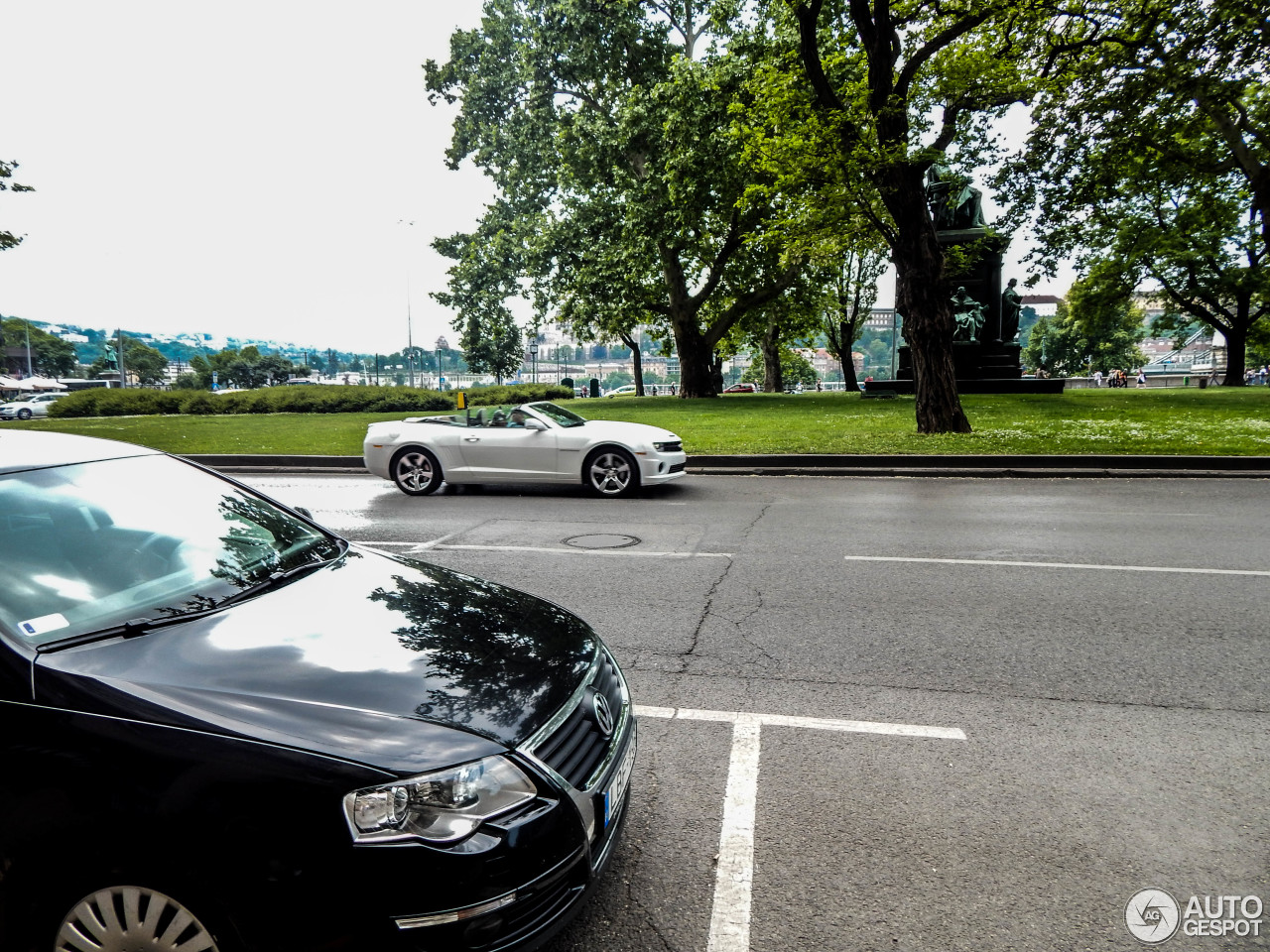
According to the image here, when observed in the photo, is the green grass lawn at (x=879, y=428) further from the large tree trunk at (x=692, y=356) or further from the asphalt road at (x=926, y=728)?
the asphalt road at (x=926, y=728)

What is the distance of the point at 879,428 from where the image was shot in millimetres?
17766

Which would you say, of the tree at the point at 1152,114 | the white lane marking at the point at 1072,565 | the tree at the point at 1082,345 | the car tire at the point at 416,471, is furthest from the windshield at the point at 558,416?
the tree at the point at 1082,345

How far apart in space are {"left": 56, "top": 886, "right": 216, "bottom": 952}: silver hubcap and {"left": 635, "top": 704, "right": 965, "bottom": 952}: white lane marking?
54.3 inches

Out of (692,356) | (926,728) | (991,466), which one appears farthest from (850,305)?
(926,728)

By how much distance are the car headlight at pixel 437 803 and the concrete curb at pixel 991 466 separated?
38.8ft

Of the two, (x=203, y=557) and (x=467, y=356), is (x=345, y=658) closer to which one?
(x=203, y=557)

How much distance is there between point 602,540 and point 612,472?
121 inches

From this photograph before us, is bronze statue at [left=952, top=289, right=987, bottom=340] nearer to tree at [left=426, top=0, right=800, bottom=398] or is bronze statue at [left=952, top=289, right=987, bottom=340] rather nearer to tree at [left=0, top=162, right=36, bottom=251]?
tree at [left=426, top=0, right=800, bottom=398]

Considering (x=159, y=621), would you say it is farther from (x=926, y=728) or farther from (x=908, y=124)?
(x=908, y=124)

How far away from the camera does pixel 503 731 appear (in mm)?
2176

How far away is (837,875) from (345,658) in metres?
1.74

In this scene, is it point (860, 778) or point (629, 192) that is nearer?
point (860, 778)

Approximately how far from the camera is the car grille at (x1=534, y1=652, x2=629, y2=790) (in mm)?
2244

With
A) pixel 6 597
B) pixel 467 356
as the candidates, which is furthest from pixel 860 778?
pixel 467 356
